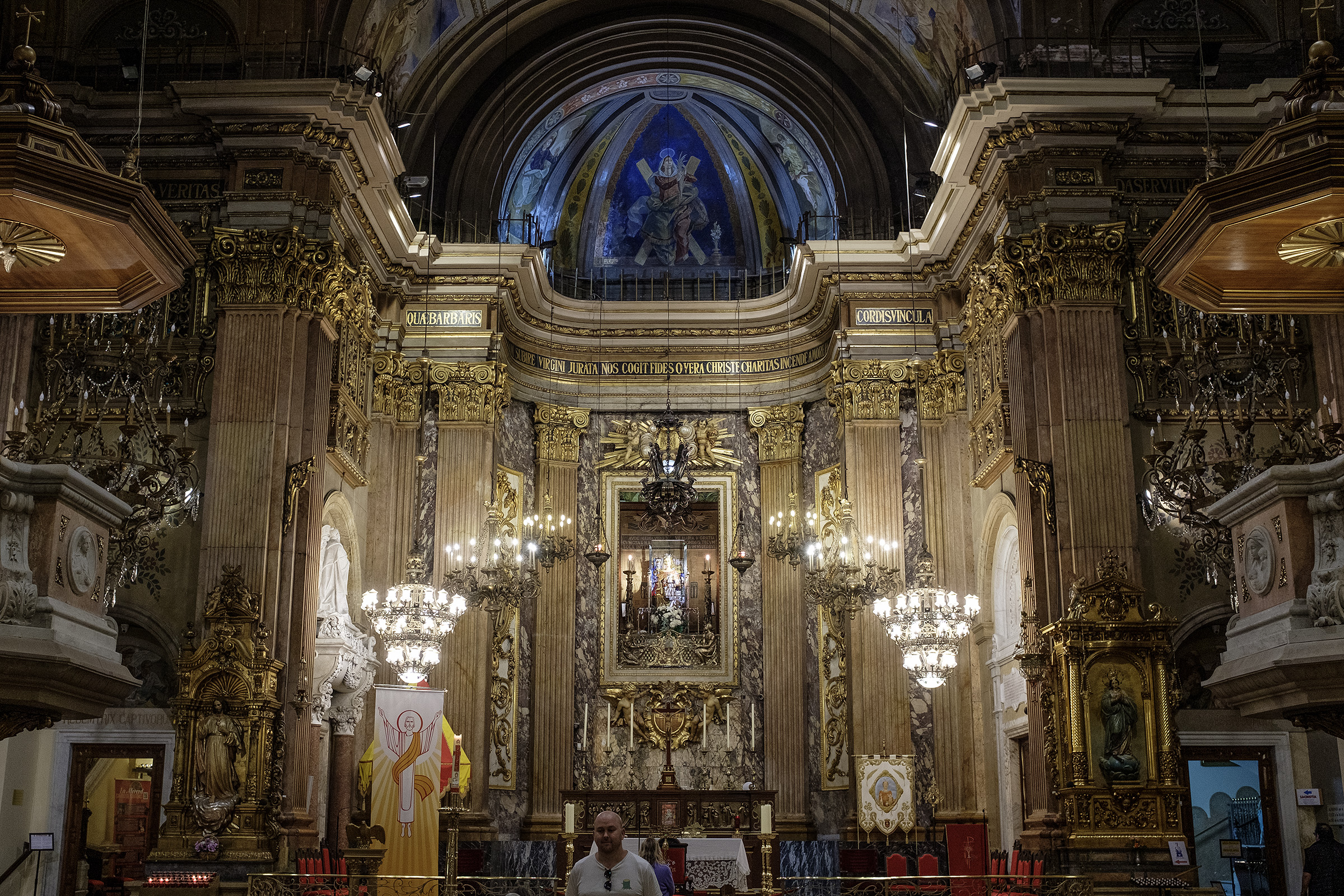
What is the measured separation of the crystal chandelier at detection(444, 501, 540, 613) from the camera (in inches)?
698

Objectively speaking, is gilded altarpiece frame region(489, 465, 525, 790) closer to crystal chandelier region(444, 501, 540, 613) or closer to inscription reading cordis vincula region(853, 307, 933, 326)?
crystal chandelier region(444, 501, 540, 613)

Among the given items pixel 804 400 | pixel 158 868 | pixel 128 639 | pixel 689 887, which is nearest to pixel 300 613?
pixel 128 639

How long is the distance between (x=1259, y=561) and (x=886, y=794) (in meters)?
11.7

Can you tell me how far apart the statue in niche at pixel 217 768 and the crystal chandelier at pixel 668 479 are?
297 inches

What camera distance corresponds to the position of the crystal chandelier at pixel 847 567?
17.8 m

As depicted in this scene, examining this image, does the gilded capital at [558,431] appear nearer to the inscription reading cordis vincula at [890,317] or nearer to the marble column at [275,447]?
the inscription reading cordis vincula at [890,317]

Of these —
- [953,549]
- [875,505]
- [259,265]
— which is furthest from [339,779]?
[953,549]

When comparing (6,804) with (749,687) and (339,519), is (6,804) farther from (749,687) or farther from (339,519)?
(749,687)

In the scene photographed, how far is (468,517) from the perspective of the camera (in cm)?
1980

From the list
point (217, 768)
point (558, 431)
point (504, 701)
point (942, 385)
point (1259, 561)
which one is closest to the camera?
point (1259, 561)

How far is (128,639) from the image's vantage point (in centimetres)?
1541

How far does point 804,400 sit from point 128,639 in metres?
11.4

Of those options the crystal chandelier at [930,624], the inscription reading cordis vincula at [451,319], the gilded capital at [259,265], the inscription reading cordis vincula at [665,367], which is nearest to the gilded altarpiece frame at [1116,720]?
the crystal chandelier at [930,624]

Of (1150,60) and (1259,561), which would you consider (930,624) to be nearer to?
(1150,60)
